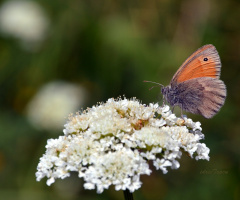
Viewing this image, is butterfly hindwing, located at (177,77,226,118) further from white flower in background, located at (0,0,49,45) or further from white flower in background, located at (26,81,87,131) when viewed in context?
white flower in background, located at (0,0,49,45)

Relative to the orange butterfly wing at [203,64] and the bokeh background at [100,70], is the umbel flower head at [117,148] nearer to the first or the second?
the orange butterfly wing at [203,64]

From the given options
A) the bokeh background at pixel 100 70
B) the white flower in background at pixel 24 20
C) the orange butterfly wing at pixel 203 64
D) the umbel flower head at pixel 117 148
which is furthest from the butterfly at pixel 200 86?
the white flower in background at pixel 24 20

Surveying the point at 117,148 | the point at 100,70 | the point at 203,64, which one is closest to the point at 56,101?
the point at 100,70

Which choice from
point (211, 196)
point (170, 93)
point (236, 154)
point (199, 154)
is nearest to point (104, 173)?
point (199, 154)

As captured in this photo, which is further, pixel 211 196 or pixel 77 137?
pixel 211 196

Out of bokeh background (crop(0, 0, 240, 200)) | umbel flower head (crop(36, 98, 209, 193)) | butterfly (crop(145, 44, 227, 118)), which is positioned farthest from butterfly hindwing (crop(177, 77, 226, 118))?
bokeh background (crop(0, 0, 240, 200))

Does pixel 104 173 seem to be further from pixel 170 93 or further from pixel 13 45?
pixel 13 45

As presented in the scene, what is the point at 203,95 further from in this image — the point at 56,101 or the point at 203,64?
the point at 56,101
